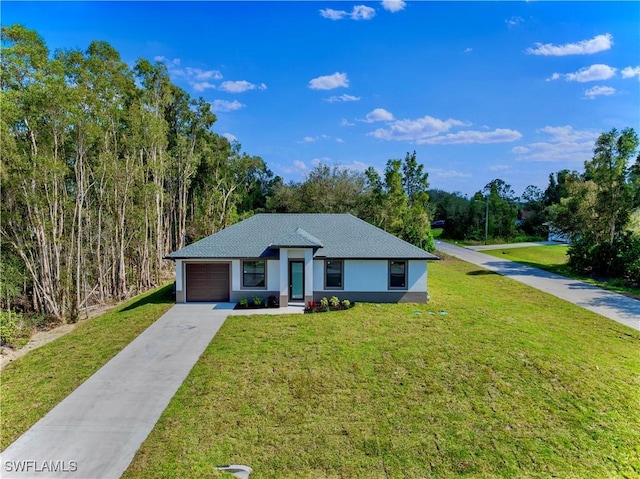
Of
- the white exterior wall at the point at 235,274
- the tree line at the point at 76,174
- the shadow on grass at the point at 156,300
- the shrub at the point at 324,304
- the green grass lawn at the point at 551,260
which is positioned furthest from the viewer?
the green grass lawn at the point at 551,260

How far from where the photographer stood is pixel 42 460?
20.5 feet

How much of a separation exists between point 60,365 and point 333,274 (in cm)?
978

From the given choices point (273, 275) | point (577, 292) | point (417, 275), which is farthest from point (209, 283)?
point (577, 292)

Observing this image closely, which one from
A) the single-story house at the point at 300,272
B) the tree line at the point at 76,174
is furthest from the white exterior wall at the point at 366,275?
the tree line at the point at 76,174

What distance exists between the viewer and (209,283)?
1565cm

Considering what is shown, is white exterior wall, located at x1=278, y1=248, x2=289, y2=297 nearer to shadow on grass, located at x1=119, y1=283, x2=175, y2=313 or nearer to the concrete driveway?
shadow on grass, located at x1=119, y1=283, x2=175, y2=313

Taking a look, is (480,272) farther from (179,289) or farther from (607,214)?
(179,289)

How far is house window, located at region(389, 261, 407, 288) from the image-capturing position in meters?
15.6

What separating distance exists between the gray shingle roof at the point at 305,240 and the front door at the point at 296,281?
3.09 feet

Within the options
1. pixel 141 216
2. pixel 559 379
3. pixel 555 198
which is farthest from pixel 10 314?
pixel 555 198

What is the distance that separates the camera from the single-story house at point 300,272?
49.4ft

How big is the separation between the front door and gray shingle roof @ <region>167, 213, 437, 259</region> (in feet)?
3.09

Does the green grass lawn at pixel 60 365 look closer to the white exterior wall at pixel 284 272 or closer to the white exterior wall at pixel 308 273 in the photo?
the white exterior wall at pixel 284 272

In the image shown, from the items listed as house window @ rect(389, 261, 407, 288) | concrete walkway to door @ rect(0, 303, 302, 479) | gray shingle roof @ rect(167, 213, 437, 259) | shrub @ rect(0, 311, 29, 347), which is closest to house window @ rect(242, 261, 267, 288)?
gray shingle roof @ rect(167, 213, 437, 259)
